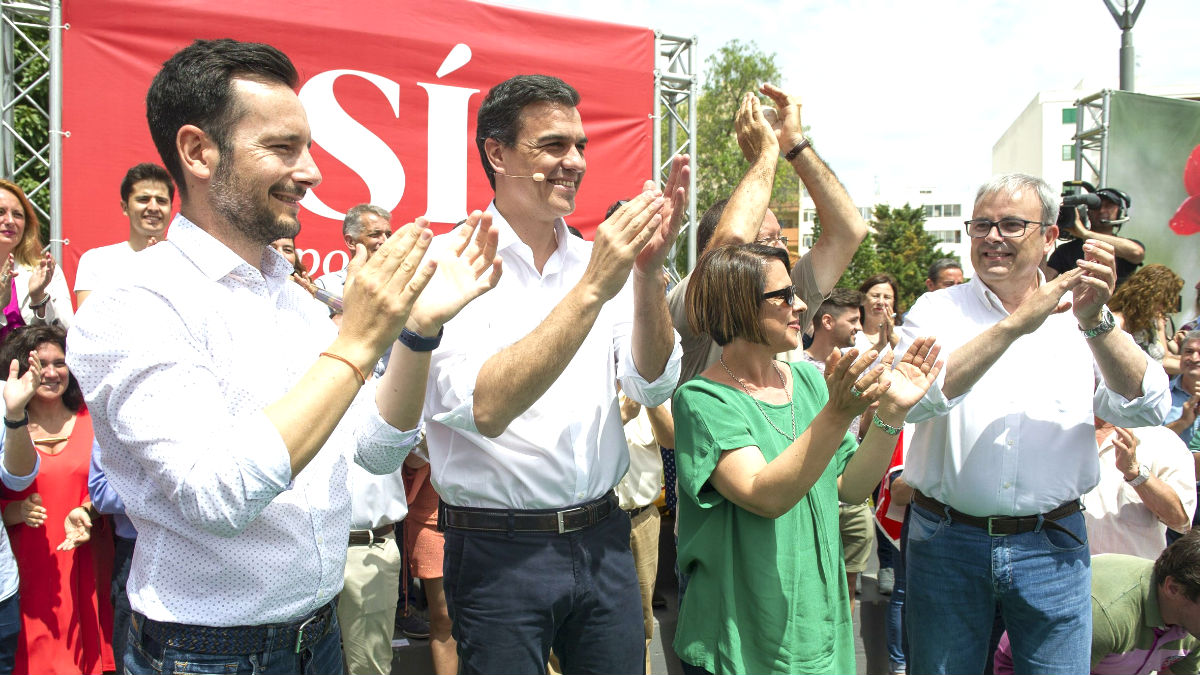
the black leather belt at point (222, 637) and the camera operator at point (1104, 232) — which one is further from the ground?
the camera operator at point (1104, 232)

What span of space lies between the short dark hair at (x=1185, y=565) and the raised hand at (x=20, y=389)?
431 centimetres

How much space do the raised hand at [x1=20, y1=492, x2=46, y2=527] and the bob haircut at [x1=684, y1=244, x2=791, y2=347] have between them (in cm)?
284

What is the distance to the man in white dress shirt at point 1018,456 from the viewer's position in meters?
2.58

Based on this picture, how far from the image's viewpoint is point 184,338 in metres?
1.42

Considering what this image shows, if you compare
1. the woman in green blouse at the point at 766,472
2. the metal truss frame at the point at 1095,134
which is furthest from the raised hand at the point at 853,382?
the metal truss frame at the point at 1095,134

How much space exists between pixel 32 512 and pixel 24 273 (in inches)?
63.9

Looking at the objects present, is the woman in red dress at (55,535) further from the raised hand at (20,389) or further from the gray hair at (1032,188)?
the gray hair at (1032,188)

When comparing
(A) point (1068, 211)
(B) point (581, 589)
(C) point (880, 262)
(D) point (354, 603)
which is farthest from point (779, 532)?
(C) point (880, 262)

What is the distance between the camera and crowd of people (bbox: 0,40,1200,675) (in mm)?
1469

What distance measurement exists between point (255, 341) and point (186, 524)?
35 centimetres

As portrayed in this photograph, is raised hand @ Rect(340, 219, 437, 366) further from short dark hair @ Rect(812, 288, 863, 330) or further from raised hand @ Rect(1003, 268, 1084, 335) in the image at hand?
short dark hair @ Rect(812, 288, 863, 330)

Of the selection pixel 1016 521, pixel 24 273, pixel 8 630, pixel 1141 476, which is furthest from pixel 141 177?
pixel 1141 476

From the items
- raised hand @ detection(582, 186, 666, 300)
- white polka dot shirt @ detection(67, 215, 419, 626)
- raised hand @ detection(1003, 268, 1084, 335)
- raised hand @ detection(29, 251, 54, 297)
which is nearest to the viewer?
white polka dot shirt @ detection(67, 215, 419, 626)

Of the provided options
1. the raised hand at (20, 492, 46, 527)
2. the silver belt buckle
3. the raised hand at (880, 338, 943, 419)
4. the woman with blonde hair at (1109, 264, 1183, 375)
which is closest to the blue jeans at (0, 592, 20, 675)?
the raised hand at (20, 492, 46, 527)
